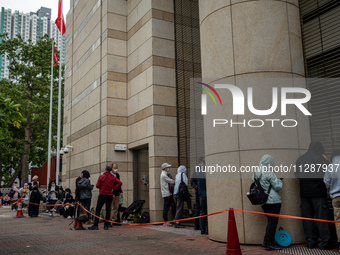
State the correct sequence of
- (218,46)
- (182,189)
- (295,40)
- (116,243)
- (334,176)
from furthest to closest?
(182,189)
(218,46)
(295,40)
(116,243)
(334,176)

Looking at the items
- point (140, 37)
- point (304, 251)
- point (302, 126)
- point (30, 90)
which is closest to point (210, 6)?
point (302, 126)

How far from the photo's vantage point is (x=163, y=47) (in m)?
13.8

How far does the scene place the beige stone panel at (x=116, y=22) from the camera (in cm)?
1552

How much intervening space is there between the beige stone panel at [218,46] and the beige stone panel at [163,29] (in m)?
4.72

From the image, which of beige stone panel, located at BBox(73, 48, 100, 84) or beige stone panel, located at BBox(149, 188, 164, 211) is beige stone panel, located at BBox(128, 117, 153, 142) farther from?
beige stone panel, located at BBox(73, 48, 100, 84)

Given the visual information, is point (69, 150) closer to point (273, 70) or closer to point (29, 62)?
point (273, 70)

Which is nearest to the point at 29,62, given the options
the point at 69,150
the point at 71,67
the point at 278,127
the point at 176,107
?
the point at 71,67

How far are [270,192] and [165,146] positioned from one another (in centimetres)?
633

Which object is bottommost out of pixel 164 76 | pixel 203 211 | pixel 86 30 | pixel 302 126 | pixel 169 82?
pixel 203 211

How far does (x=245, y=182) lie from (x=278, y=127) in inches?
56.6

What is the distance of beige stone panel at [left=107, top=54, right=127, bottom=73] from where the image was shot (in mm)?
15125

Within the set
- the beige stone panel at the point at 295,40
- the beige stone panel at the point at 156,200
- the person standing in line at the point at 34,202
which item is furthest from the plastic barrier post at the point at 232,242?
the person standing in line at the point at 34,202

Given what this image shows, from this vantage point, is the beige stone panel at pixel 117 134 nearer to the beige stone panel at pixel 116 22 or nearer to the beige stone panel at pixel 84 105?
the beige stone panel at pixel 84 105

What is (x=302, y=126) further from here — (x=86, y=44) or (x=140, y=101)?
(x=86, y=44)
